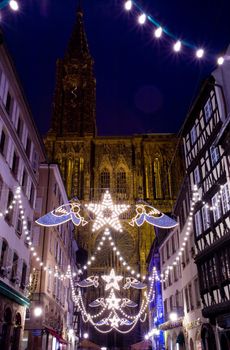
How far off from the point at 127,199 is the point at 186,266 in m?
29.6

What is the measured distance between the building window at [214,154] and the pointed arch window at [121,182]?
35329 mm

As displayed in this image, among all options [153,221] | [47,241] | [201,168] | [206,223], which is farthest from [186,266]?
[153,221]

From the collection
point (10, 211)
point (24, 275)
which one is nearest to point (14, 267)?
point (24, 275)

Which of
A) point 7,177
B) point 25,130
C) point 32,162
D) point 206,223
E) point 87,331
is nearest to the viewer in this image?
point 7,177

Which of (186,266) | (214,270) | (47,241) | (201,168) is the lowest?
(214,270)

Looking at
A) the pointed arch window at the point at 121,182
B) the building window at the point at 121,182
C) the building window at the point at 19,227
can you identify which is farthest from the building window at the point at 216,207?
the building window at the point at 121,182

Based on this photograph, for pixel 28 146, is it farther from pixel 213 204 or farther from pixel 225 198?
pixel 225 198

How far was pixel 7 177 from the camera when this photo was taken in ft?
59.4

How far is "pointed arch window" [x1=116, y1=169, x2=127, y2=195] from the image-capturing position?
55000 millimetres

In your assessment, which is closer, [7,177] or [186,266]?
[7,177]

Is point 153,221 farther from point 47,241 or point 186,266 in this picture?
point 47,241

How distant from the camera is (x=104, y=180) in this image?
55.7 metres

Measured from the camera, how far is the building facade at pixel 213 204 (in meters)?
17.2

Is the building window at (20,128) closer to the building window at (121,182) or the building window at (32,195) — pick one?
the building window at (32,195)
